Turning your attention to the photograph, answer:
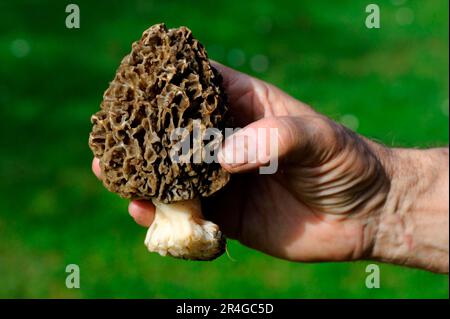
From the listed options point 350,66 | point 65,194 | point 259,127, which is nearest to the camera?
point 259,127

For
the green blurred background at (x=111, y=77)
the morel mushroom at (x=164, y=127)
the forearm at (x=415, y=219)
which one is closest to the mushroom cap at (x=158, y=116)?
the morel mushroom at (x=164, y=127)

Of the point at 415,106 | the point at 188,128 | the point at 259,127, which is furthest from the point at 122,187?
the point at 415,106

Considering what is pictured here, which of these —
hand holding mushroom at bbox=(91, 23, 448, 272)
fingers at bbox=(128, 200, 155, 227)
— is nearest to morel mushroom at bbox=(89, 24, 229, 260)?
fingers at bbox=(128, 200, 155, 227)

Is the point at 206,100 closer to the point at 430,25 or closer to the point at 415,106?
the point at 415,106

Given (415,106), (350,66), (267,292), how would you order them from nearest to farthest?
1. (267,292)
2. (415,106)
3. (350,66)

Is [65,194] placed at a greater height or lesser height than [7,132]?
lesser

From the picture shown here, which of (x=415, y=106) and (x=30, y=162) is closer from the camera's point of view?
(x=30, y=162)
